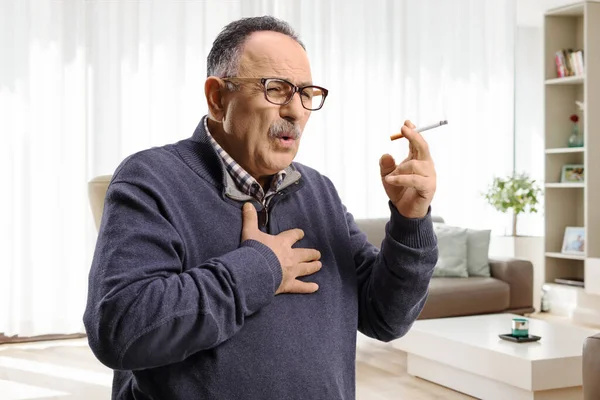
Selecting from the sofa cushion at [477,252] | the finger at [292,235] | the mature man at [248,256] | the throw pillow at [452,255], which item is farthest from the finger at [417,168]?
the sofa cushion at [477,252]

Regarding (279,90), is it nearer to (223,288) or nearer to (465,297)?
(223,288)

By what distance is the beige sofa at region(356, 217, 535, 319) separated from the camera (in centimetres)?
450

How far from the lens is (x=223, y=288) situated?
1.16 m

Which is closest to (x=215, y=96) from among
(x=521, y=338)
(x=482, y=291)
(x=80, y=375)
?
(x=521, y=338)

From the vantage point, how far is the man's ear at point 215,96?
1362 mm

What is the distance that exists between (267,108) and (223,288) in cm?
33

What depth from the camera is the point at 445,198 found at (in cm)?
659

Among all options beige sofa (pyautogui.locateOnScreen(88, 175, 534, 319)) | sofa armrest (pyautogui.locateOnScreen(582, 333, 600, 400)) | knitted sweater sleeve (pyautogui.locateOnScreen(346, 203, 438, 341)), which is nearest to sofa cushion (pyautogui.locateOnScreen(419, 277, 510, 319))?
beige sofa (pyautogui.locateOnScreen(88, 175, 534, 319))

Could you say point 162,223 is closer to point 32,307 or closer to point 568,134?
point 32,307

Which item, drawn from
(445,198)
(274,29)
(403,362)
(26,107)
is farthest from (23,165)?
(274,29)

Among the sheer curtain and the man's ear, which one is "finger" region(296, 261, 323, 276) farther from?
the sheer curtain

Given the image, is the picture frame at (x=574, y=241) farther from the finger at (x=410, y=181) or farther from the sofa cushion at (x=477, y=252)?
the finger at (x=410, y=181)

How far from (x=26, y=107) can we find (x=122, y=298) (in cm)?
415

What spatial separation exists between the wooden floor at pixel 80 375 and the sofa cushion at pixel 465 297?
35cm
